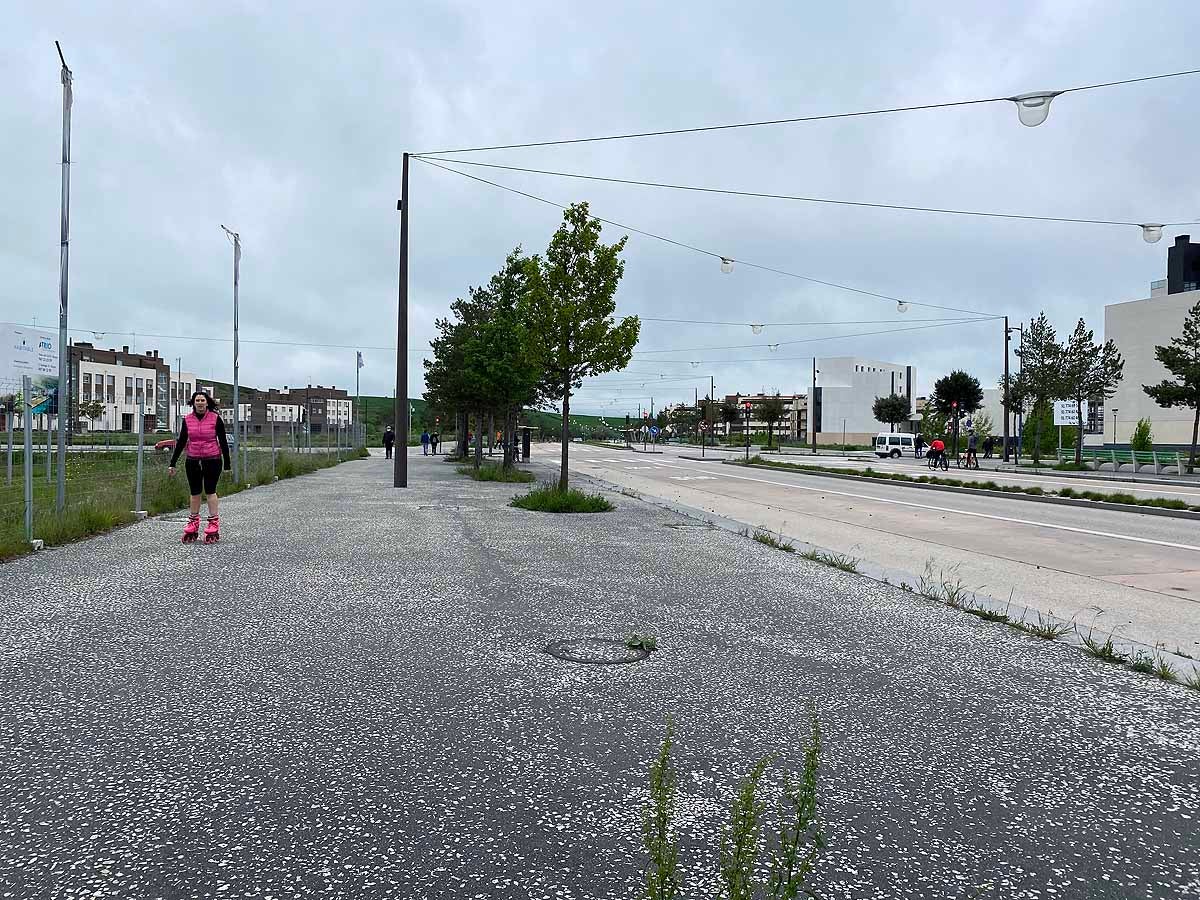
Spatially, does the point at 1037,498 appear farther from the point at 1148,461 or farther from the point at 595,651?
the point at 1148,461

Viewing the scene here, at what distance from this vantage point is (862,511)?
632 inches

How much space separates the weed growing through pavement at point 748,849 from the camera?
2047mm

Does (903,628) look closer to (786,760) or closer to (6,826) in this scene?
(786,760)

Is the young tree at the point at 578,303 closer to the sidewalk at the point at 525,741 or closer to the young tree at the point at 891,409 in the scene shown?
the sidewalk at the point at 525,741

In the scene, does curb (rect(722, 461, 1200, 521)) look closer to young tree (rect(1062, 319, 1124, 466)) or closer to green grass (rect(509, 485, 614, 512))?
green grass (rect(509, 485, 614, 512))

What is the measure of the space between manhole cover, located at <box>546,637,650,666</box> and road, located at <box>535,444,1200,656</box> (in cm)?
355

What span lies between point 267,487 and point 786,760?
18.2 metres

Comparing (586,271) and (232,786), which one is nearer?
(232,786)

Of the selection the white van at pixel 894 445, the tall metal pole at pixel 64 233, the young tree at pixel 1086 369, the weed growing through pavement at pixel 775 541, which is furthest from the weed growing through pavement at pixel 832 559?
the white van at pixel 894 445

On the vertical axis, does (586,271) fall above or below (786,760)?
above

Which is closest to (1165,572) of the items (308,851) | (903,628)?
(903,628)

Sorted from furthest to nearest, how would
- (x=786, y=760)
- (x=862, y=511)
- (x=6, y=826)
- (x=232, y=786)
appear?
(x=862, y=511), (x=786, y=760), (x=232, y=786), (x=6, y=826)

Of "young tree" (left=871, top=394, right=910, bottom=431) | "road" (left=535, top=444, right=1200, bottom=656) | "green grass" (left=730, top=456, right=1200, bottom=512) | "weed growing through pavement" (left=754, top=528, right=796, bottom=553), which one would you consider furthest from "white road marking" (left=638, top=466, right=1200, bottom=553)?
"young tree" (left=871, top=394, right=910, bottom=431)

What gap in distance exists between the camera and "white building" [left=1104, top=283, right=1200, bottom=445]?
59.7m
